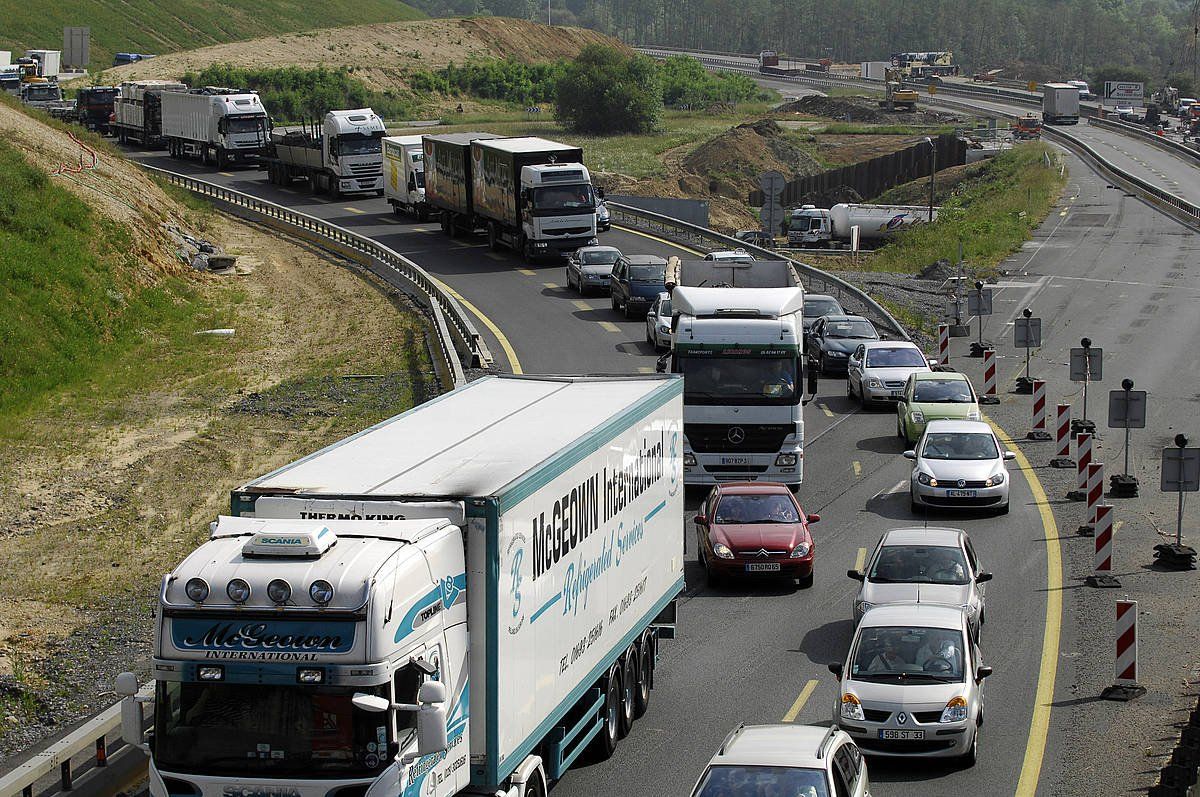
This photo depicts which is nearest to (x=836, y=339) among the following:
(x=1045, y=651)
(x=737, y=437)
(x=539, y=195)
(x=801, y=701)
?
(x=737, y=437)

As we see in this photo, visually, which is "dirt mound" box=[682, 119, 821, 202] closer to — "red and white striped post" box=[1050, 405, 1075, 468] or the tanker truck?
the tanker truck

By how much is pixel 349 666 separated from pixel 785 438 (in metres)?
18.0

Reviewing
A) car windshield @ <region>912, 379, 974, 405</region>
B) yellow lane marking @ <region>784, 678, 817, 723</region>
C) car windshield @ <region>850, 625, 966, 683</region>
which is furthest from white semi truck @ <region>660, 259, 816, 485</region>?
car windshield @ <region>850, 625, 966, 683</region>

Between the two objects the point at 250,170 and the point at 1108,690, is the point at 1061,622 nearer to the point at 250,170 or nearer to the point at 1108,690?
the point at 1108,690

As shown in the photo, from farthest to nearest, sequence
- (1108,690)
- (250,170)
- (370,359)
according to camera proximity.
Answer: (250,170) → (370,359) → (1108,690)

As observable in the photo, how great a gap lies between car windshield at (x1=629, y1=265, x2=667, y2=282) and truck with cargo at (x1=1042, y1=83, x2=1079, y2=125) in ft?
314

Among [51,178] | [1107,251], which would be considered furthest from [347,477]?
[1107,251]

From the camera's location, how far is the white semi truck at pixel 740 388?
89.4 ft

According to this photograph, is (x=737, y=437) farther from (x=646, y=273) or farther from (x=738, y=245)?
(x=738, y=245)

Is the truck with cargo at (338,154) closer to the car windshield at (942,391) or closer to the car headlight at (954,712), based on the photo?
the car windshield at (942,391)

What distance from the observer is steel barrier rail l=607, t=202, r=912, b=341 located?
148 feet

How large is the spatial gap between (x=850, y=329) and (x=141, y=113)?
58419 millimetres

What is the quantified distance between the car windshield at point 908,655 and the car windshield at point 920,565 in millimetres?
3526

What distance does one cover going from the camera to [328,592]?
33.5 ft
